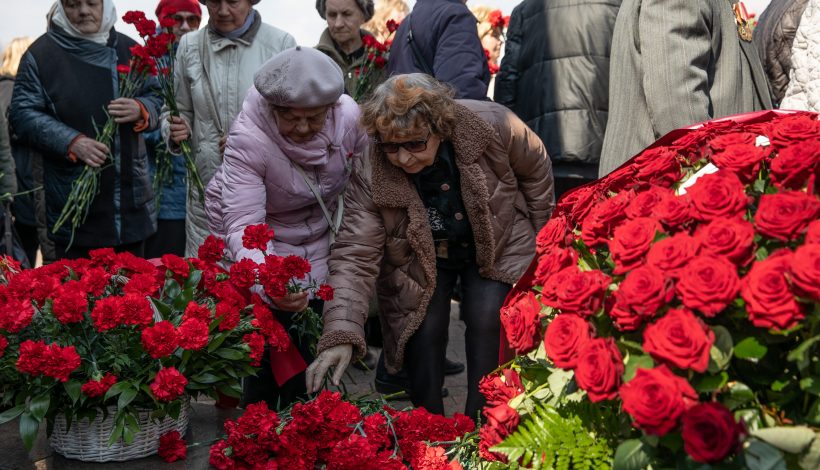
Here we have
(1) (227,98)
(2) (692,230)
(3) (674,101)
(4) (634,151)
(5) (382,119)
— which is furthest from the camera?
(1) (227,98)

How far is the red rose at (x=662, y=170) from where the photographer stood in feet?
5.36

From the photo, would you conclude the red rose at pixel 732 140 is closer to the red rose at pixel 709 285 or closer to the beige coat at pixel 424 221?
the red rose at pixel 709 285

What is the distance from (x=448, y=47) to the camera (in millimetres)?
3865

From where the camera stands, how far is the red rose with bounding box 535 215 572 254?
1716mm

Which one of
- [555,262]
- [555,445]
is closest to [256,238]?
[555,262]

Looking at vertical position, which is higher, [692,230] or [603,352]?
[692,230]

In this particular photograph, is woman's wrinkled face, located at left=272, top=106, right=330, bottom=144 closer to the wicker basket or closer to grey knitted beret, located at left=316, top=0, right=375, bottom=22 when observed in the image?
the wicker basket

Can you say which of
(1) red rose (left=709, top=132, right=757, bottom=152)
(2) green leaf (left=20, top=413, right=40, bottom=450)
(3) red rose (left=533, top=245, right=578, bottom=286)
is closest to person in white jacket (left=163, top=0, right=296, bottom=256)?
(2) green leaf (left=20, top=413, right=40, bottom=450)

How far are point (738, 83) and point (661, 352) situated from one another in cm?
228

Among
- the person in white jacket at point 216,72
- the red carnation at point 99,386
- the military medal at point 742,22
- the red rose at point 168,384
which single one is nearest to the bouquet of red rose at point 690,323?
the red rose at point 168,384

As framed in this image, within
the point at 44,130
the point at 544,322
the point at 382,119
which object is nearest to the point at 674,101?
the point at 382,119

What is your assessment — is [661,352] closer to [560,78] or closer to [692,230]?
[692,230]

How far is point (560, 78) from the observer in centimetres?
402

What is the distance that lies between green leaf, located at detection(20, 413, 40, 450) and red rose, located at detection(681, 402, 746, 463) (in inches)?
67.0
